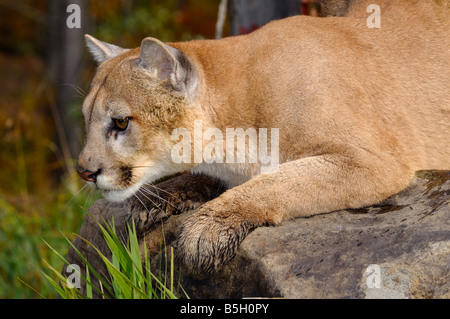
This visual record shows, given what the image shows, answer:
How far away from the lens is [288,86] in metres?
4.17

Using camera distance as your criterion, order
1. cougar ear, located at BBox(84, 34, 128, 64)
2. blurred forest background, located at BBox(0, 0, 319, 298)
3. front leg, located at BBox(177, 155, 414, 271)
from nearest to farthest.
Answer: front leg, located at BBox(177, 155, 414, 271) < cougar ear, located at BBox(84, 34, 128, 64) < blurred forest background, located at BBox(0, 0, 319, 298)

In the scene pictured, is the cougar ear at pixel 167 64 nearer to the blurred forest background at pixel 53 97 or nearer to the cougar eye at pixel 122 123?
the cougar eye at pixel 122 123

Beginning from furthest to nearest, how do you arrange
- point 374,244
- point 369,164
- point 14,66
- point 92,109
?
point 14,66
point 92,109
point 369,164
point 374,244

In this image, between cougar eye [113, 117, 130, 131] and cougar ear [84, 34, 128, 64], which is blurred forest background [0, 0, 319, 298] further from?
cougar eye [113, 117, 130, 131]

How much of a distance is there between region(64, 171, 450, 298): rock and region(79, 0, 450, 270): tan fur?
12cm

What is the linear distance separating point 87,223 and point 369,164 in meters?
2.42

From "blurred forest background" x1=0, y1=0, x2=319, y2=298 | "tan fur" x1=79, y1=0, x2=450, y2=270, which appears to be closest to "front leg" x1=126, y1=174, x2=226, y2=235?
"tan fur" x1=79, y1=0, x2=450, y2=270

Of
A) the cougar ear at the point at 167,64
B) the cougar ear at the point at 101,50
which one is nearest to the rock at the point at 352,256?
the cougar ear at the point at 167,64

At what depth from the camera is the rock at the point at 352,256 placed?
3.21m

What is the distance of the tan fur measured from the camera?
3863mm

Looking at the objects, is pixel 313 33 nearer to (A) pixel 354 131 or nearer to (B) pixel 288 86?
(B) pixel 288 86

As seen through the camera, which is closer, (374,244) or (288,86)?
(374,244)

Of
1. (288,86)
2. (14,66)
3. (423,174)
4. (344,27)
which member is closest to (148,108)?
(288,86)

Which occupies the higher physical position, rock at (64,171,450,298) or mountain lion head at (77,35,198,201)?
mountain lion head at (77,35,198,201)
